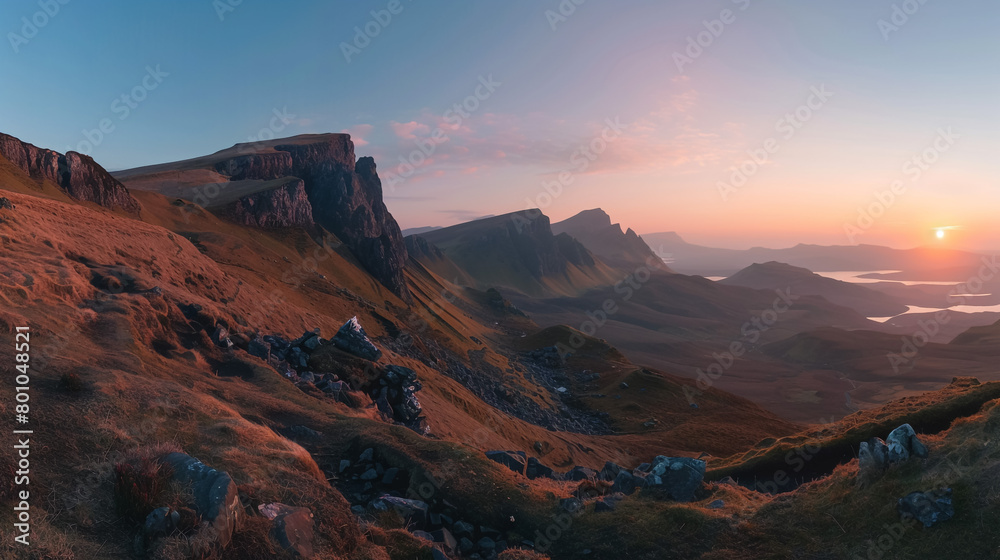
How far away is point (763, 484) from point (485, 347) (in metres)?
111

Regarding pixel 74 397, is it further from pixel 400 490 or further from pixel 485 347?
pixel 485 347

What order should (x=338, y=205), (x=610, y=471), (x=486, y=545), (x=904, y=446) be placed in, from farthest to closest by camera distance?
(x=338, y=205) < (x=610, y=471) < (x=904, y=446) < (x=486, y=545)

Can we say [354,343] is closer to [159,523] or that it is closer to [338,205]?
[159,523]

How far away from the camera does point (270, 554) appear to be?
39.0ft

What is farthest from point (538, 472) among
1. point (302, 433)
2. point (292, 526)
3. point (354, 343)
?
point (354, 343)

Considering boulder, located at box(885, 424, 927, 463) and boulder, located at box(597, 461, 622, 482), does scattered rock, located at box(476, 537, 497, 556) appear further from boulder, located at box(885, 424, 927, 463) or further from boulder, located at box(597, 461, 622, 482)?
boulder, located at box(885, 424, 927, 463)

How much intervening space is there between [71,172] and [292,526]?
82.8 metres

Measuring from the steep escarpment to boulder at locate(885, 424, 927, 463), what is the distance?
425 feet

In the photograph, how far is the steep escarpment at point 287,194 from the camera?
12194 centimetres

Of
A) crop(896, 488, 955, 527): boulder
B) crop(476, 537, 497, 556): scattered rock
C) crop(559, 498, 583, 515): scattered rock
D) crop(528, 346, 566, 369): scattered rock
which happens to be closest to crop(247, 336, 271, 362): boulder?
crop(476, 537, 497, 556): scattered rock

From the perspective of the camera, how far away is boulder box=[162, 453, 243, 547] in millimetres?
11523

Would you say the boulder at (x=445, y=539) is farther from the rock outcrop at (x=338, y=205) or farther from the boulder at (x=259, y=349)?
the rock outcrop at (x=338, y=205)

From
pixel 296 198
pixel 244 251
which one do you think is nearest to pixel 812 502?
pixel 244 251

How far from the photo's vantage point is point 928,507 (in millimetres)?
15461
